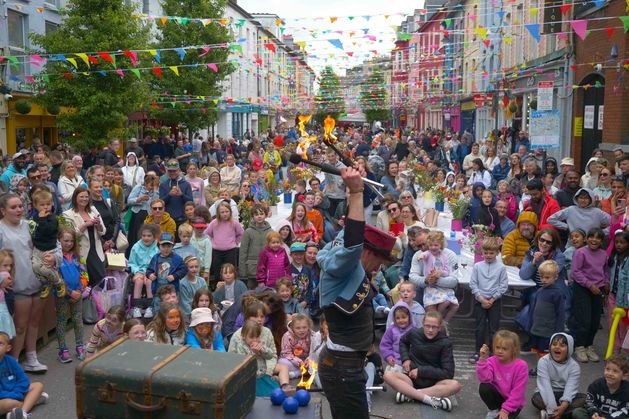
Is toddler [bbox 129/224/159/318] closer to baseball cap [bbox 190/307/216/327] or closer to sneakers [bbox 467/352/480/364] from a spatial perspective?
baseball cap [bbox 190/307/216/327]

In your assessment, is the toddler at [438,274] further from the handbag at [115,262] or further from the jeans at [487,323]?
the handbag at [115,262]

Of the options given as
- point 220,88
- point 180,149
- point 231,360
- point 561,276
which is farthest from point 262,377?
point 220,88

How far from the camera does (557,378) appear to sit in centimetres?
606

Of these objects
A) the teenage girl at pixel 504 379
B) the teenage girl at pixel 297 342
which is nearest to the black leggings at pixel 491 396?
the teenage girl at pixel 504 379

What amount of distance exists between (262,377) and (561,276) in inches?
143

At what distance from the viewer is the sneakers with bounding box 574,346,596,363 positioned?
7.39 m

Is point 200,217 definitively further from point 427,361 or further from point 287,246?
point 427,361

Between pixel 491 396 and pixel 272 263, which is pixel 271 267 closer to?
pixel 272 263

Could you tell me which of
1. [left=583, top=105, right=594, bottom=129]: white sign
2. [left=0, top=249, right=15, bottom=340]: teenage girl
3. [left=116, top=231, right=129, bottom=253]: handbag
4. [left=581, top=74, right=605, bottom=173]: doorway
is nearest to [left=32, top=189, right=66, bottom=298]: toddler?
[left=0, top=249, right=15, bottom=340]: teenage girl

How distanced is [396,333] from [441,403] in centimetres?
96

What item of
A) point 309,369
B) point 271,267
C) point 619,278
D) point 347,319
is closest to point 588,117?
point 619,278

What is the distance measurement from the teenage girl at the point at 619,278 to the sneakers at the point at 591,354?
0.23m

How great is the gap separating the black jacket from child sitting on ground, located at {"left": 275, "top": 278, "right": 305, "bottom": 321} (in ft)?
5.11

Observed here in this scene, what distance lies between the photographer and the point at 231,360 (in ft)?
12.1
